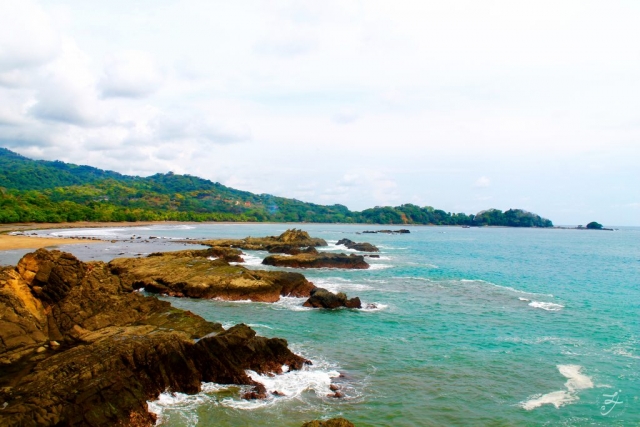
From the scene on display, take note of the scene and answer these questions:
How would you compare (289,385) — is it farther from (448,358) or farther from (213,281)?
(213,281)

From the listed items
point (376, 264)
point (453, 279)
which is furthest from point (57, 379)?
point (376, 264)

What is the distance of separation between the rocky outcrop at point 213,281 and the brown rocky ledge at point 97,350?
10.1 m

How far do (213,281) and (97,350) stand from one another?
1969cm

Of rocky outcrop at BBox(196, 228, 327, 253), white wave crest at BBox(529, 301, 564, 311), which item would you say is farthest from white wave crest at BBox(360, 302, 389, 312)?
rocky outcrop at BBox(196, 228, 327, 253)

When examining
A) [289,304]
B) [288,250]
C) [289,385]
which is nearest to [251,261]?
[288,250]

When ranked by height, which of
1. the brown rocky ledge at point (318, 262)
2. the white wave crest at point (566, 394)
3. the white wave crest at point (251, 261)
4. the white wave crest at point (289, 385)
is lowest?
the white wave crest at point (289, 385)

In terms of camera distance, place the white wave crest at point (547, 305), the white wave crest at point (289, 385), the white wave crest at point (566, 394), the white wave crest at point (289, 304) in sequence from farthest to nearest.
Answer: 1. the white wave crest at point (547, 305)
2. the white wave crest at point (289, 304)
3. the white wave crest at point (566, 394)
4. the white wave crest at point (289, 385)

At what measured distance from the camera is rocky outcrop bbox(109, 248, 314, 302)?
36.6 meters

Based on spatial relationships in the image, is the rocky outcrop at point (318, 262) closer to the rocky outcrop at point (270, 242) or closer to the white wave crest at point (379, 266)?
the white wave crest at point (379, 266)

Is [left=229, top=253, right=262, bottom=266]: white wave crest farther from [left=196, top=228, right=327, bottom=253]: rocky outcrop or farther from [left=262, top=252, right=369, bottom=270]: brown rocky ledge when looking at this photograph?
[left=196, top=228, right=327, bottom=253]: rocky outcrop

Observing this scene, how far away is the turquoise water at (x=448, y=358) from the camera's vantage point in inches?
656

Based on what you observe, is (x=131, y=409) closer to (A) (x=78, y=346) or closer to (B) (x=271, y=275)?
(A) (x=78, y=346)

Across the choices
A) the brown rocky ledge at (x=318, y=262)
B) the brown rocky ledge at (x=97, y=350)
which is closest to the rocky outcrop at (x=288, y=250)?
the brown rocky ledge at (x=318, y=262)

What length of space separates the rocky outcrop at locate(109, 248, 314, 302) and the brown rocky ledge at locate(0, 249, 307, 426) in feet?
33.2
